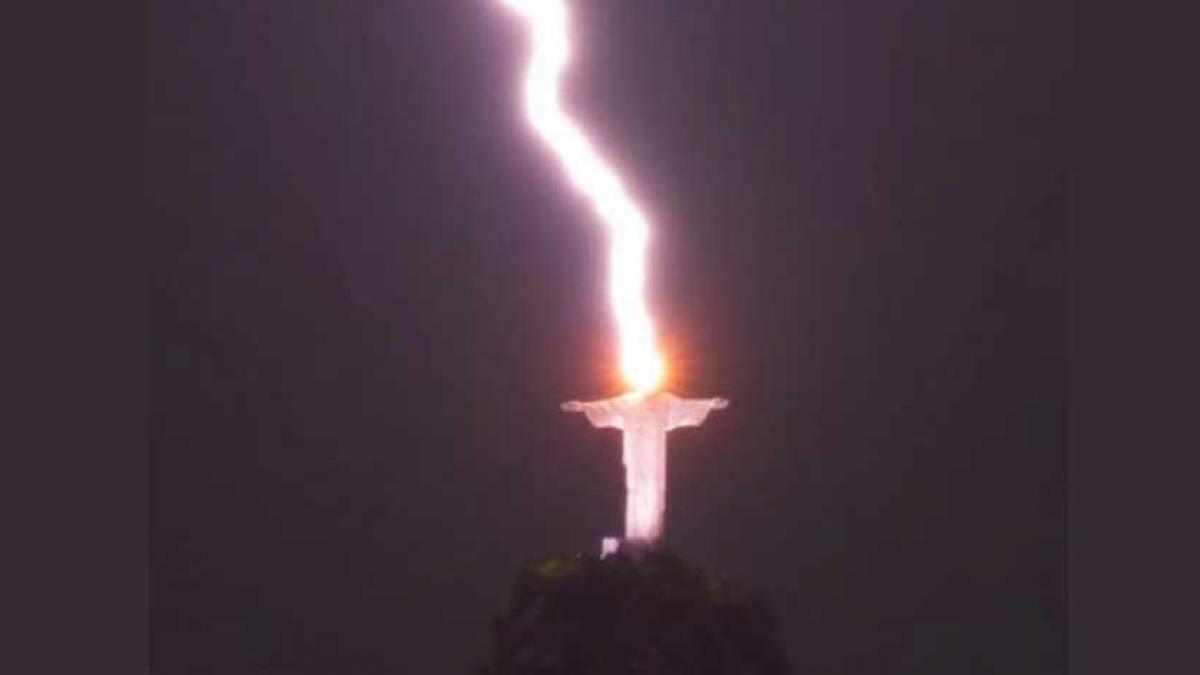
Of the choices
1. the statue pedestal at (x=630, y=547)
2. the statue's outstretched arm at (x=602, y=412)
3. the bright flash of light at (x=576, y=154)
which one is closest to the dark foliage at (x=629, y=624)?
the statue pedestal at (x=630, y=547)

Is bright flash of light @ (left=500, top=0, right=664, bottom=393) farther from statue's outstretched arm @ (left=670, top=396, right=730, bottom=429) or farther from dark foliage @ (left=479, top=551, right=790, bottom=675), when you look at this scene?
dark foliage @ (left=479, top=551, right=790, bottom=675)

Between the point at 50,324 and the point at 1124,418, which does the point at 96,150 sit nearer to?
Answer: the point at 50,324

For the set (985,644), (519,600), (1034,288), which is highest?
(1034,288)

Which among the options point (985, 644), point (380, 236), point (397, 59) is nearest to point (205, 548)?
point (380, 236)

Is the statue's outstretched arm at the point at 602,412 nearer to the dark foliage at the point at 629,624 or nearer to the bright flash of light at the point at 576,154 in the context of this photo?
the dark foliage at the point at 629,624

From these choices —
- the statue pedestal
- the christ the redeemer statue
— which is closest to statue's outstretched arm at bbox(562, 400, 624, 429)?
the christ the redeemer statue

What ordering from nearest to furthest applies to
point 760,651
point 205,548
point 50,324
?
point 50,324
point 760,651
point 205,548

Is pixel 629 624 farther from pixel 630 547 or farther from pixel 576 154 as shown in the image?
pixel 576 154
